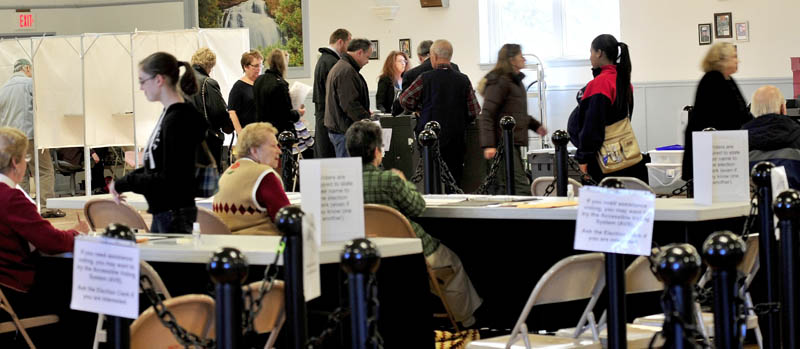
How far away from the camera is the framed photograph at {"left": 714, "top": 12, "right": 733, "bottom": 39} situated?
1228cm

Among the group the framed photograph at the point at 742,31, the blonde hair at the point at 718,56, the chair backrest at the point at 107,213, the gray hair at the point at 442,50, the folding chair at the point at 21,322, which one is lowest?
the folding chair at the point at 21,322

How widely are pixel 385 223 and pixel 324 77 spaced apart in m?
4.56

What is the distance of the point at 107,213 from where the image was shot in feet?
18.2

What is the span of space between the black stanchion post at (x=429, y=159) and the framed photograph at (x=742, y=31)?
611 centimetres

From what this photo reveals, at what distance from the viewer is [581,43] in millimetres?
13406

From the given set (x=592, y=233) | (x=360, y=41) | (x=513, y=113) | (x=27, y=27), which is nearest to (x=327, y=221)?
(x=592, y=233)

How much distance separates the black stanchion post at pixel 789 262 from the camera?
132 inches

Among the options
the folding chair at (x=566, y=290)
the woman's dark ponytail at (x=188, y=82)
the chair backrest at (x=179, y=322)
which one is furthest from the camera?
the woman's dark ponytail at (x=188, y=82)

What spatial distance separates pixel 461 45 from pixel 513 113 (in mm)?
5950

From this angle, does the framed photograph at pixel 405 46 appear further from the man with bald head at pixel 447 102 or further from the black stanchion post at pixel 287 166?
the black stanchion post at pixel 287 166

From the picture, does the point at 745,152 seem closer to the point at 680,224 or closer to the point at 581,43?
the point at 680,224

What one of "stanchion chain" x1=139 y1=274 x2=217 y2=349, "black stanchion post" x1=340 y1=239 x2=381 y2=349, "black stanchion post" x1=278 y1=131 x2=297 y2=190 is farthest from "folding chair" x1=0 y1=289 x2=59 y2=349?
"black stanchion post" x1=278 y1=131 x2=297 y2=190

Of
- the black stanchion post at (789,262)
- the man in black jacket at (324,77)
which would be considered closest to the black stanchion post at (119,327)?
the black stanchion post at (789,262)

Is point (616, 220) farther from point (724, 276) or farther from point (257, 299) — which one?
point (257, 299)
